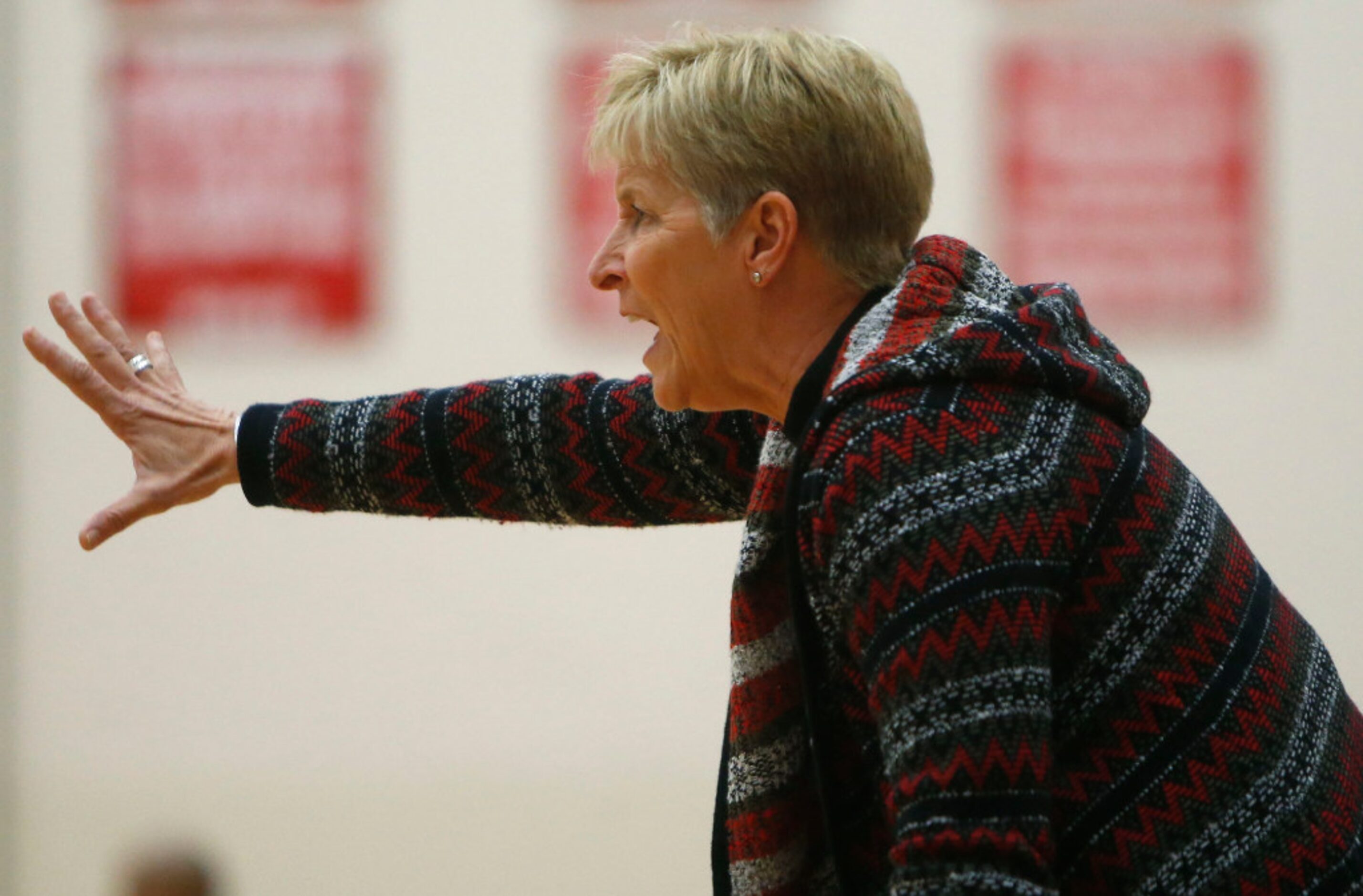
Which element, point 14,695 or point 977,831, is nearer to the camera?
point 977,831

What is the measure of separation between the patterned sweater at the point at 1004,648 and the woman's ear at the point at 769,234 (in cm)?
8

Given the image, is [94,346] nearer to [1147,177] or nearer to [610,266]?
[610,266]

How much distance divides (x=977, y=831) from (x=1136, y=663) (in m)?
0.19

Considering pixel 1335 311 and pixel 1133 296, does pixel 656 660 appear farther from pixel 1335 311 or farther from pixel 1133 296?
pixel 1335 311

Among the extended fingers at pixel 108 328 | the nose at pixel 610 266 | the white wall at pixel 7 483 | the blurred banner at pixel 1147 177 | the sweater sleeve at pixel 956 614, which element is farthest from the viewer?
the white wall at pixel 7 483

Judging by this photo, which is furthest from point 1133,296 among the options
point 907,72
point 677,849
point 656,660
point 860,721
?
point 860,721

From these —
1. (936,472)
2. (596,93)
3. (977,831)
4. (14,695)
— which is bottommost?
(14,695)

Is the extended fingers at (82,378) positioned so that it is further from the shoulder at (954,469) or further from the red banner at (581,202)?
the red banner at (581,202)

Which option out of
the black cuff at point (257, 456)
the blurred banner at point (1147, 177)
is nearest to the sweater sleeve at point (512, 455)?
the black cuff at point (257, 456)

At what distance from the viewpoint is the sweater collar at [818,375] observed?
1161 millimetres

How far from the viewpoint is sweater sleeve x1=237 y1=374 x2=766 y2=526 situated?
1.46 m

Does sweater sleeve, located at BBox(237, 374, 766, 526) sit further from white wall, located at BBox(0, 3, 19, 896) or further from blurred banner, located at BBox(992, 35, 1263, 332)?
white wall, located at BBox(0, 3, 19, 896)

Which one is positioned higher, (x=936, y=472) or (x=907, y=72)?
(x=907, y=72)

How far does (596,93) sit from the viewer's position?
4.29 feet
